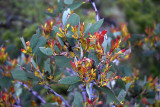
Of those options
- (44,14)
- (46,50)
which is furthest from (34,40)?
(44,14)

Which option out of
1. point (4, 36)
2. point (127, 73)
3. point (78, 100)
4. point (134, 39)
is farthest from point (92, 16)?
point (78, 100)

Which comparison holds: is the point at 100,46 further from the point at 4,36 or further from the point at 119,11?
the point at 119,11

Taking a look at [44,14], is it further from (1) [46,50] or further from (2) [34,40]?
(1) [46,50]

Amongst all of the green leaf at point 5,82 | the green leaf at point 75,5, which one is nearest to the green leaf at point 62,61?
the green leaf at point 75,5

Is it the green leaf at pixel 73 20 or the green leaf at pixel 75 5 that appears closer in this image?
the green leaf at pixel 73 20

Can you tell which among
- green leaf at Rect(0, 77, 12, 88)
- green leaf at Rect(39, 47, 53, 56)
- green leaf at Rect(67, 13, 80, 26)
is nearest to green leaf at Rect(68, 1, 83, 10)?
green leaf at Rect(67, 13, 80, 26)

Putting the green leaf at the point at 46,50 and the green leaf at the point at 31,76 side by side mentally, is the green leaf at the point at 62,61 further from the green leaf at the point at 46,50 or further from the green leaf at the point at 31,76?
the green leaf at the point at 31,76

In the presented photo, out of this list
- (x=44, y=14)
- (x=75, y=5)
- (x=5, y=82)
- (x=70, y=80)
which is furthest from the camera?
(x=44, y=14)

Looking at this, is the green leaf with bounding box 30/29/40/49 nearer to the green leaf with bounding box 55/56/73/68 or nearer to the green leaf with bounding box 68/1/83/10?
the green leaf with bounding box 55/56/73/68

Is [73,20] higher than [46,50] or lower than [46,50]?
higher

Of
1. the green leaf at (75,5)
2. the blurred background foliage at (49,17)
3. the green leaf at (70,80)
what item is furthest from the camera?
the blurred background foliage at (49,17)

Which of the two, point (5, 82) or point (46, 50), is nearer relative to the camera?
point (46, 50)

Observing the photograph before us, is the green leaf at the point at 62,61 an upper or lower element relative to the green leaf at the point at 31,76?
upper
